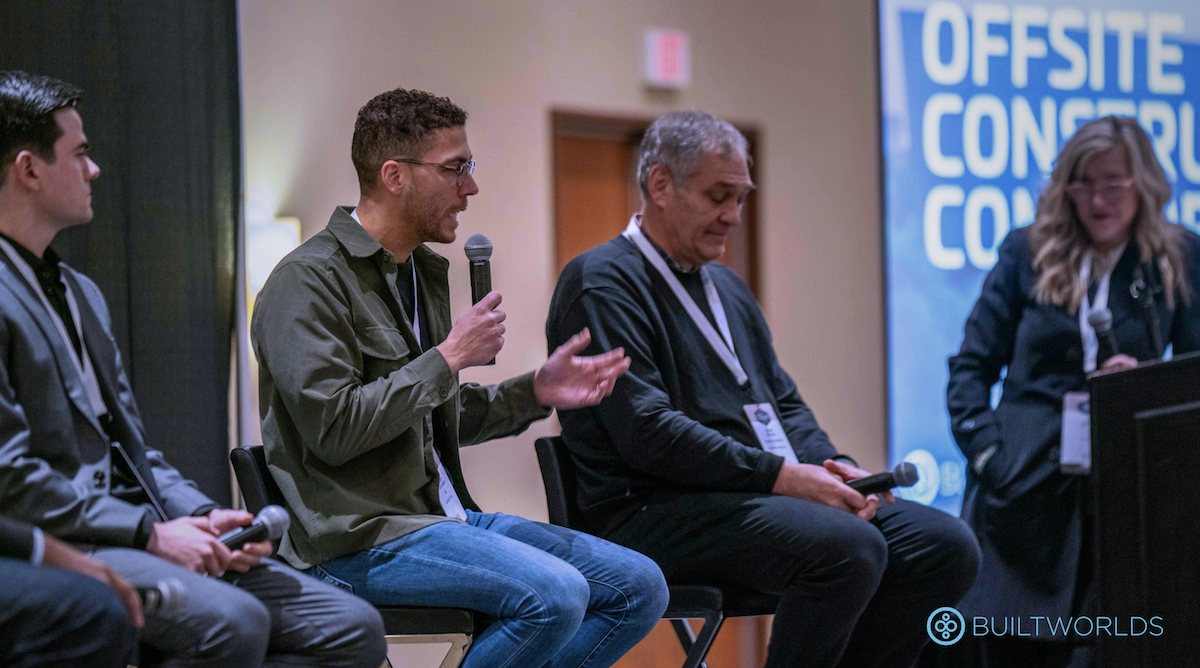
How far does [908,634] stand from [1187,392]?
2.80 ft

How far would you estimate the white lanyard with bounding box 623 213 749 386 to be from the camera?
9.16 ft

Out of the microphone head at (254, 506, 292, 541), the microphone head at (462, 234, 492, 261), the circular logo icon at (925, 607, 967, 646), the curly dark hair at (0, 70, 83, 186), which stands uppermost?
the curly dark hair at (0, 70, 83, 186)

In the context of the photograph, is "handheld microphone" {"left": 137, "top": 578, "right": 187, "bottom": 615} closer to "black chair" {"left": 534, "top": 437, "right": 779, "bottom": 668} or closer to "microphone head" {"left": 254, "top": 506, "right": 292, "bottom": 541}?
"microphone head" {"left": 254, "top": 506, "right": 292, "bottom": 541}

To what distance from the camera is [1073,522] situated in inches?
138

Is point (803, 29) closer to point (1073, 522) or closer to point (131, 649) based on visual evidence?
point (1073, 522)

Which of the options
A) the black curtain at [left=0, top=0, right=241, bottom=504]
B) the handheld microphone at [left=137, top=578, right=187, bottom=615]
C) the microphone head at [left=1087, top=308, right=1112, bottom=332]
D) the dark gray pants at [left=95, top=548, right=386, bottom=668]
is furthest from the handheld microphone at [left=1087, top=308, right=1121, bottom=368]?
the handheld microphone at [left=137, top=578, right=187, bottom=615]

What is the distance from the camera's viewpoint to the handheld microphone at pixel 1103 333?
337 centimetres

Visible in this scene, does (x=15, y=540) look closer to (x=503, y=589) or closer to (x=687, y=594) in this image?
(x=503, y=589)

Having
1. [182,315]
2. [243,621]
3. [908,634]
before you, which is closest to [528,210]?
[182,315]

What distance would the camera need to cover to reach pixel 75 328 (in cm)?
201

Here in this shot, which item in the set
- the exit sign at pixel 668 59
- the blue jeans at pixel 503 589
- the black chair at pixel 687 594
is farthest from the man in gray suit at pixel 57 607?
the exit sign at pixel 668 59

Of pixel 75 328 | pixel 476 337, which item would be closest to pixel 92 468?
pixel 75 328

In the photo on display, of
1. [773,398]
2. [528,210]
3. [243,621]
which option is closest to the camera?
[243,621]

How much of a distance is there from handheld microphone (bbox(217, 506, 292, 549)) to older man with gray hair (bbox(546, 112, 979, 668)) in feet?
2.99
